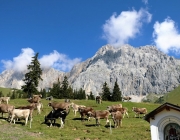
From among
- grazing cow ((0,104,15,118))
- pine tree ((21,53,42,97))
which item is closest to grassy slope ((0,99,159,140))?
grazing cow ((0,104,15,118))

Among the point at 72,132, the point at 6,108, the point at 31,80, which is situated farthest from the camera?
the point at 31,80

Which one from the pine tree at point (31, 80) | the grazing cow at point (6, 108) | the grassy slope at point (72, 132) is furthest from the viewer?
the pine tree at point (31, 80)

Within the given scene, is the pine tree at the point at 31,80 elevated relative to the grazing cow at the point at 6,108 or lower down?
elevated

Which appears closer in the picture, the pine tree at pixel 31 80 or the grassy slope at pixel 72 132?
the grassy slope at pixel 72 132

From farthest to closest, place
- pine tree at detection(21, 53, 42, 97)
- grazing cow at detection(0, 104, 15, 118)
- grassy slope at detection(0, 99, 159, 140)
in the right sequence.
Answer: pine tree at detection(21, 53, 42, 97) < grazing cow at detection(0, 104, 15, 118) < grassy slope at detection(0, 99, 159, 140)

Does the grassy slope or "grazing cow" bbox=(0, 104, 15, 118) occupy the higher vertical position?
→ "grazing cow" bbox=(0, 104, 15, 118)

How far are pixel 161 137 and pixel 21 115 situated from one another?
60.3ft

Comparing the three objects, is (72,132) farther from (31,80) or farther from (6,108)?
(31,80)

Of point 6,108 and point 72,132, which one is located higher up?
point 6,108

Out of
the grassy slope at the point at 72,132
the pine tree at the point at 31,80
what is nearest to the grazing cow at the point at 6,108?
the grassy slope at the point at 72,132

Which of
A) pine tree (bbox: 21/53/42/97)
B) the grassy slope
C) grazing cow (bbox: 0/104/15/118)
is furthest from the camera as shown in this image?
pine tree (bbox: 21/53/42/97)

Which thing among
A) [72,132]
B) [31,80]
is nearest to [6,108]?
[72,132]

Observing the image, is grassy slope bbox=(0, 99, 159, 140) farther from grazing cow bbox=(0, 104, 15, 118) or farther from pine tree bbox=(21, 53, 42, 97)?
pine tree bbox=(21, 53, 42, 97)

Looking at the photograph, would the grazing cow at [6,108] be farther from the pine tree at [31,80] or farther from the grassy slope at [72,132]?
the pine tree at [31,80]
